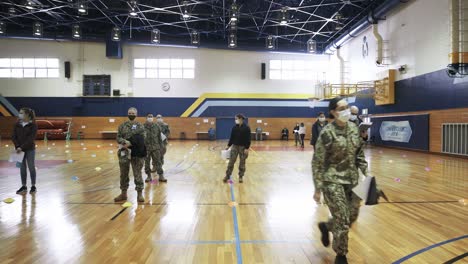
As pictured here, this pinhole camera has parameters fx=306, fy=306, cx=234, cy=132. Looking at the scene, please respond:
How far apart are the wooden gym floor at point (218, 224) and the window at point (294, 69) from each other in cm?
2100

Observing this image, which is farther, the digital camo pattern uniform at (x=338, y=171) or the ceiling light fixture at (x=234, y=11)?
the ceiling light fixture at (x=234, y=11)

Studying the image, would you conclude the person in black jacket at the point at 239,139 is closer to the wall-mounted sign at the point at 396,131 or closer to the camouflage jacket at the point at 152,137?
the camouflage jacket at the point at 152,137

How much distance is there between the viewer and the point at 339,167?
2916 millimetres

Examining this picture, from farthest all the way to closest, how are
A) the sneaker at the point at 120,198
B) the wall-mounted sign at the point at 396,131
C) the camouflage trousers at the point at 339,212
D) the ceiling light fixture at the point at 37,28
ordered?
the ceiling light fixture at the point at 37,28 → the wall-mounted sign at the point at 396,131 → the sneaker at the point at 120,198 → the camouflage trousers at the point at 339,212

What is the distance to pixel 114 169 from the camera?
9.73 m

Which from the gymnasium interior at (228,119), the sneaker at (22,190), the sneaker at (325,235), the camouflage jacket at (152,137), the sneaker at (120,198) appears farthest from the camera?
the camouflage jacket at (152,137)

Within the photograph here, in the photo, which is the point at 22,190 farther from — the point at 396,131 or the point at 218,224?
the point at 396,131

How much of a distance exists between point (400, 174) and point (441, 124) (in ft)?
24.6

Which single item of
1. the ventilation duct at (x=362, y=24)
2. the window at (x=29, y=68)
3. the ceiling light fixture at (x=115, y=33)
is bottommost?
the window at (x=29, y=68)

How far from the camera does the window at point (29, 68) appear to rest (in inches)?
1018

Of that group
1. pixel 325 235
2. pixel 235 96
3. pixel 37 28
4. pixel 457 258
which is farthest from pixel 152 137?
pixel 235 96

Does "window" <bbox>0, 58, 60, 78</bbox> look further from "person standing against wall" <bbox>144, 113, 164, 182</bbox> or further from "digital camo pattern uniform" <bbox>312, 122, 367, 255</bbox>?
"digital camo pattern uniform" <bbox>312, 122, 367, 255</bbox>

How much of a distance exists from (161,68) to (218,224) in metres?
24.0

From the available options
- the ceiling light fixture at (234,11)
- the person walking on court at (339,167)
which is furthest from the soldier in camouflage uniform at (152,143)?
the ceiling light fixture at (234,11)
